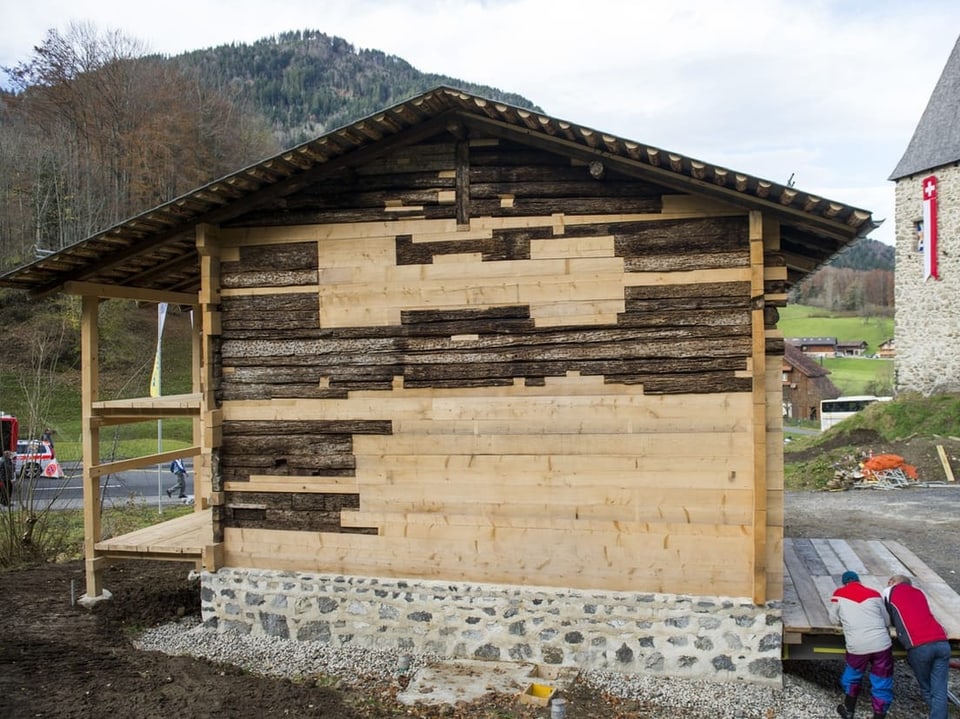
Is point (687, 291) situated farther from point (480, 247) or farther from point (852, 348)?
point (852, 348)

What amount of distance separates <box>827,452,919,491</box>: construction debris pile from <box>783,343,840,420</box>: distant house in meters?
32.0

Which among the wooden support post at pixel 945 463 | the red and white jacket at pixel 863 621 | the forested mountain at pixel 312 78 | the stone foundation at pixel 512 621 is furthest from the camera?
the forested mountain at pixel 312 78

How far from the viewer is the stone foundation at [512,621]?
279 inches

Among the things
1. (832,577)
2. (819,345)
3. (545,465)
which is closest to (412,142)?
(545,465)

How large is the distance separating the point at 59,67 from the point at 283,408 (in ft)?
128

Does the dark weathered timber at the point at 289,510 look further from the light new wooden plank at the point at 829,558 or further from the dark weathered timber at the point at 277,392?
the light new wooden plank at the point at 829,558

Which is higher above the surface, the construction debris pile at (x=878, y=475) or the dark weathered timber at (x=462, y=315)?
the dark weathered timber at (x=462, y=315)

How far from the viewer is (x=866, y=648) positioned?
257 inches

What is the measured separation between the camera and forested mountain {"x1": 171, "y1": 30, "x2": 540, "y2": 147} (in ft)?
284

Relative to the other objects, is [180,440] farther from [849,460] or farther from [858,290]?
[858,290]

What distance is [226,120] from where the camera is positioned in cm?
4434

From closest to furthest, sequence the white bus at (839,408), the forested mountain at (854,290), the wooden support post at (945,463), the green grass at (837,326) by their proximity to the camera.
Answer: the wooden support post at (945,463) → the white bus at (839,408) → the green grass at (837,326) → the forested mountain at (854,290)

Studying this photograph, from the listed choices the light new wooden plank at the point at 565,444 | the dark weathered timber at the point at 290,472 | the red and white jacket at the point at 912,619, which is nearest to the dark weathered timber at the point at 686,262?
the light new wooden plank at the point at 565,444

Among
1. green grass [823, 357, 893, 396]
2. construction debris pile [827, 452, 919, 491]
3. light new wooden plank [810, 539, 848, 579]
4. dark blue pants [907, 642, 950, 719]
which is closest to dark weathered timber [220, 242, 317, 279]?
light new wooden plank [810, 539, 848, 579]
